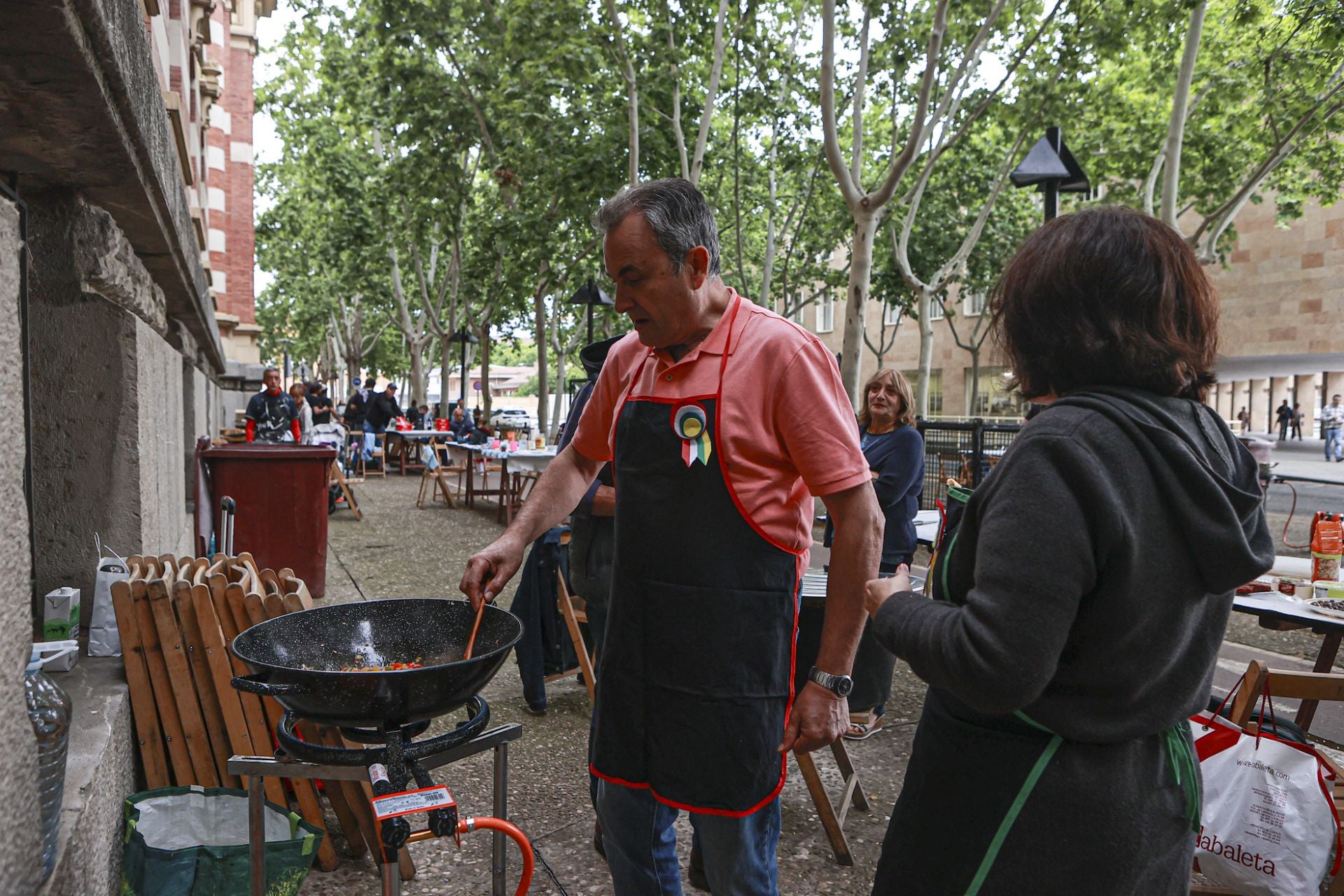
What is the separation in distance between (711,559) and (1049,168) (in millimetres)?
6771

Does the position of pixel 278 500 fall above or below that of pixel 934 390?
below

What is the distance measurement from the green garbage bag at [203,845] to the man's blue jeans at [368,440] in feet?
50.4

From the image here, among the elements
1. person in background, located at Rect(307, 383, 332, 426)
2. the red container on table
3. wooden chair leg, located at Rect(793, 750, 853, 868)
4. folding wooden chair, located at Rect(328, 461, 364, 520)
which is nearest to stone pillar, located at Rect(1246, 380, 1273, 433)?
person in background, located at Rect(307, 383, 332, 426)

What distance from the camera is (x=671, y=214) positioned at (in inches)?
79.3

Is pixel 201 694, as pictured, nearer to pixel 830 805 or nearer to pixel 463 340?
pixel 830 805

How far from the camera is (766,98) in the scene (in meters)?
14.3

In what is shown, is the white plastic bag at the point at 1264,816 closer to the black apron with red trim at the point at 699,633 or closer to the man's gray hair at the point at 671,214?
the black apron with red trim at the point at 699,633

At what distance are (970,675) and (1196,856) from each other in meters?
1.81

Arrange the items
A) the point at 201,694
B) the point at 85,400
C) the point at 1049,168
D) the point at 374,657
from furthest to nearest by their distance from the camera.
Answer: the point at 1049,168
the point at 85,400
the point at 201,694
the point at 374,657

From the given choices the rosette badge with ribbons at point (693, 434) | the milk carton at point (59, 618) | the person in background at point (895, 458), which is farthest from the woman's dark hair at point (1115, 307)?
the person in background at point (895, 458)

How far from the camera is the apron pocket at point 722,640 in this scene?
1932 mm

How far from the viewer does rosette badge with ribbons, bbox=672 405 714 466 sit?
195 centimetres

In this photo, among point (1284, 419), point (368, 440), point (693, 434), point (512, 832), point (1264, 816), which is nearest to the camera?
point (512, 832)

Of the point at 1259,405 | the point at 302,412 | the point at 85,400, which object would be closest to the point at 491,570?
the point at 85,400
